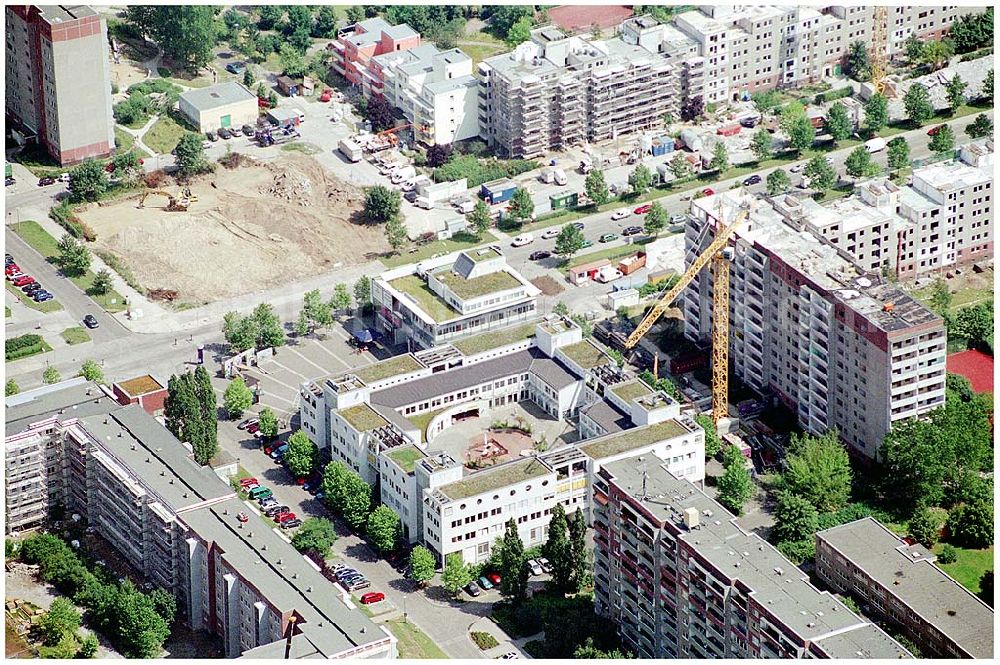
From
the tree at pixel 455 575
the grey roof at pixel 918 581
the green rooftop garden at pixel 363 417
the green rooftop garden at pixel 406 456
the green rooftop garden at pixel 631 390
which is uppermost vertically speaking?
the green rooftop garden at pixel 631 390

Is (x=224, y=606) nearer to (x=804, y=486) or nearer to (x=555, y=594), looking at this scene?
(x=555, y=594)

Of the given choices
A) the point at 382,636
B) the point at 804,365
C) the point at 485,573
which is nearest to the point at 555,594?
the point at 485,573

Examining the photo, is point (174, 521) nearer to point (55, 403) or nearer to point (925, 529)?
point (55, 403)

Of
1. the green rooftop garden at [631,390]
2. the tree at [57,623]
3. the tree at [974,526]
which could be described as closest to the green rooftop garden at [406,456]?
the green rooftop garden at [631,390]

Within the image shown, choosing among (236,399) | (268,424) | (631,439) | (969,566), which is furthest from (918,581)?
(236,399)

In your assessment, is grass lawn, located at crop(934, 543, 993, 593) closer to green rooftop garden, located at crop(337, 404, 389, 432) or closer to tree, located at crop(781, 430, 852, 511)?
tree, located at crop(781, 430, 852, 511)

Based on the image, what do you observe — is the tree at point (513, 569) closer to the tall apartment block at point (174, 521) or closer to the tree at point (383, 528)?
the tree at point (383, 528)
